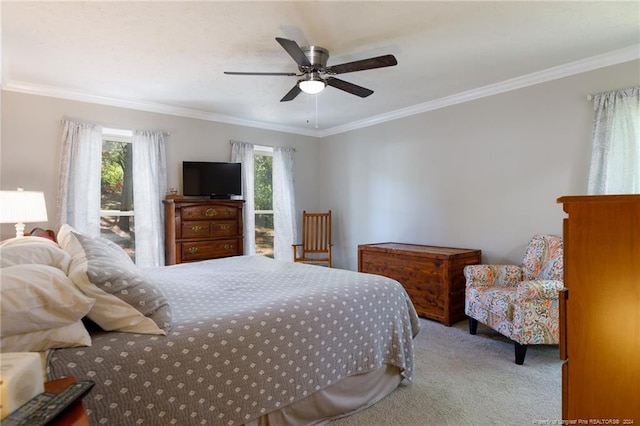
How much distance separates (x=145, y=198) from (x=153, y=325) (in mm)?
3068

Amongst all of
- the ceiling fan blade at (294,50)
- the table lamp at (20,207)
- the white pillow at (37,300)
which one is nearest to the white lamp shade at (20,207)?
the table lamp at (20,207)

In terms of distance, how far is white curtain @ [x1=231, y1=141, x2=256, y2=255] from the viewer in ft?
15.6

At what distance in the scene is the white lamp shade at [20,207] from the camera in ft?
8.66

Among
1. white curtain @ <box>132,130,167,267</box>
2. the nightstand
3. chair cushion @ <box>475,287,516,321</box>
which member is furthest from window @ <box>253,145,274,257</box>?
the nightstand

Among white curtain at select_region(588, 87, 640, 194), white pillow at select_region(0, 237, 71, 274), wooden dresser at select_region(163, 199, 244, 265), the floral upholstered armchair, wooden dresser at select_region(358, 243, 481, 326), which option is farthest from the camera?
wooden dresser at select_region(163, 199, 244, 265)

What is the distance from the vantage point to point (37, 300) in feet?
3.43

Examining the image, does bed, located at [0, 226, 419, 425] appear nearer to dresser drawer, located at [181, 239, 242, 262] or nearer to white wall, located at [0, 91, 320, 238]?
dresser drawer, located at [181, 239, 242, 262]

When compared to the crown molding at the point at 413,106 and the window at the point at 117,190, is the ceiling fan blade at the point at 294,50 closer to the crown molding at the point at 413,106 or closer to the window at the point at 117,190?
the crown molding at the point at 413,106

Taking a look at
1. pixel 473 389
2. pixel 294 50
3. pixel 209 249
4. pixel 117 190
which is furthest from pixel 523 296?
pixel 117 190

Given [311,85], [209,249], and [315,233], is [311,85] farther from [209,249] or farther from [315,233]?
[315,233]

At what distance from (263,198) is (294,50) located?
321 cm

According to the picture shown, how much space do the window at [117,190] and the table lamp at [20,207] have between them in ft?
3.56

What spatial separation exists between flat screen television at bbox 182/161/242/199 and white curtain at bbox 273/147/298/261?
0.77 meters

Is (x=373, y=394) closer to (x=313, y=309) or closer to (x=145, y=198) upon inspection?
(x=313, y=309)
